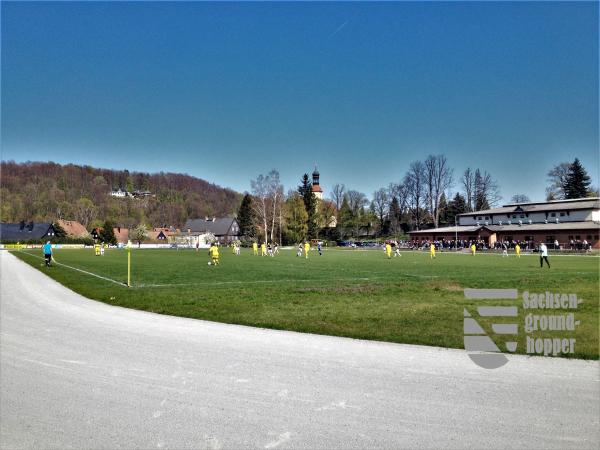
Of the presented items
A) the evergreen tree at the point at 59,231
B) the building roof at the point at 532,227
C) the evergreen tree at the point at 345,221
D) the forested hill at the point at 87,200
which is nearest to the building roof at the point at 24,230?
the evergreen tree at the point at 59,231

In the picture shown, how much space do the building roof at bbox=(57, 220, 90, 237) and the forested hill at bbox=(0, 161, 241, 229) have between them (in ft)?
13.3

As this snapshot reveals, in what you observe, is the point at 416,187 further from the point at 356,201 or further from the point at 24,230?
the point at 24,230

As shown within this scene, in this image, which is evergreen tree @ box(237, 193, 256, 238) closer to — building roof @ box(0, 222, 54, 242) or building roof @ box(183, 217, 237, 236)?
building roof @ box(183, 217, 237, 236)

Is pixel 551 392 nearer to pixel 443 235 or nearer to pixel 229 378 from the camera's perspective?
pixel 229 378

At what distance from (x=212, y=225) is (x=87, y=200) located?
44862 millimetres

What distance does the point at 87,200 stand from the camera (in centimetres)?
15188

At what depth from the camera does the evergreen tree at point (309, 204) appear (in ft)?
A: 331

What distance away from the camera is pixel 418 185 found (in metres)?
102

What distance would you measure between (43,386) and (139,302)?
7434mm

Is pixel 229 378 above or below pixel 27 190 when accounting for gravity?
below

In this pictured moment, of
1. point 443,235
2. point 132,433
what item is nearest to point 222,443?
point 132,433

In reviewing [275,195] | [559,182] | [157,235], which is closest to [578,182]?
[559,182]

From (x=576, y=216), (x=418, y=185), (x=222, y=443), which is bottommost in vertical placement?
(x=222, y=443)

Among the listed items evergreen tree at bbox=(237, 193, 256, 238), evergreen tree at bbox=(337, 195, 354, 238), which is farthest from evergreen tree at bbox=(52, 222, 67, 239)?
evergreen tree at bbox=(337, 195, 354, 238)
